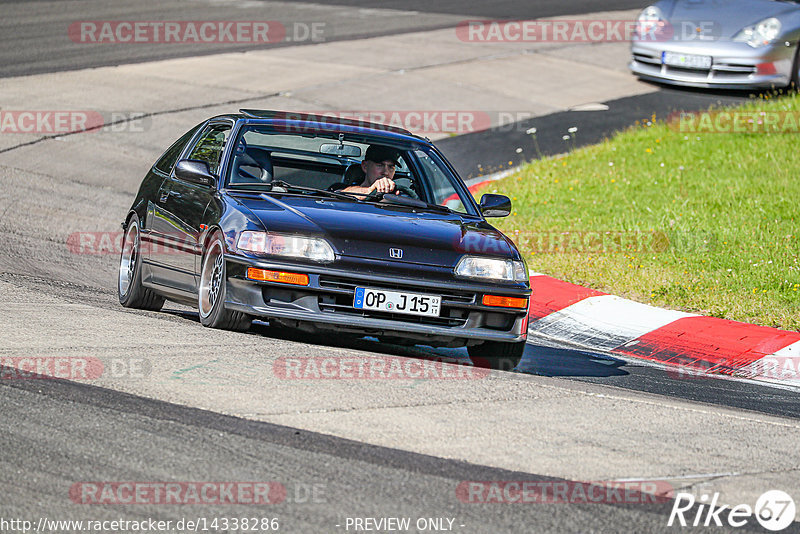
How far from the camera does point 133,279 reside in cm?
869

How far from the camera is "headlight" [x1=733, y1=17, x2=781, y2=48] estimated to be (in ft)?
57.2

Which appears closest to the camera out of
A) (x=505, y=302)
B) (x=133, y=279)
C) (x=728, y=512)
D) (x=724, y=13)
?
(x=728, y=512)

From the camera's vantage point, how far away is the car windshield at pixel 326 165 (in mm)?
8023

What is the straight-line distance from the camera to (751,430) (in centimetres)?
619

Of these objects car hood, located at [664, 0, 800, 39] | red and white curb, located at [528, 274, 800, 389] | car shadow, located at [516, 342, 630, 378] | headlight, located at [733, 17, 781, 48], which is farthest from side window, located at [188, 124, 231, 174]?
headlight, located at [733, 17, 781, 48]

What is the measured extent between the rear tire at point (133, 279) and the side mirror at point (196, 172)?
911 mm

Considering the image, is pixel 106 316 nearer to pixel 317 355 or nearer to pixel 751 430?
pixel 317 355

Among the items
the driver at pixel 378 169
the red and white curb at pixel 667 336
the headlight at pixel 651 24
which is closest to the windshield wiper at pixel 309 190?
the driver at pixel 378 169

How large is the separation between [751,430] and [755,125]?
10.5 metres

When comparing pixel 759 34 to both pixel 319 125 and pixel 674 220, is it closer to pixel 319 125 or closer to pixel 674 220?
pixel 674 220

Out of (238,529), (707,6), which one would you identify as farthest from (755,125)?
(238,529)

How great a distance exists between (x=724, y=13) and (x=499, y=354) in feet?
39.4

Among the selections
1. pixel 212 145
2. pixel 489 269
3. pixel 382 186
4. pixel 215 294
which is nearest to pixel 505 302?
pixel 489 269

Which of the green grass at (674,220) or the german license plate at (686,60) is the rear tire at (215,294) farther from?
the german license plate at (686,60)
